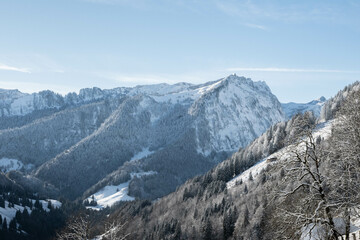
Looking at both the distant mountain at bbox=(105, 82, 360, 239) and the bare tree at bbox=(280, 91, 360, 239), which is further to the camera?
the distant mountain at bbox=(105, 82, 360, 239)

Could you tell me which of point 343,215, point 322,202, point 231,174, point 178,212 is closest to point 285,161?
point 322,202

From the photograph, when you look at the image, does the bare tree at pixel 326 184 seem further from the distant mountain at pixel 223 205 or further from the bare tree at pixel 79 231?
the distant mountain at pixel 223 205

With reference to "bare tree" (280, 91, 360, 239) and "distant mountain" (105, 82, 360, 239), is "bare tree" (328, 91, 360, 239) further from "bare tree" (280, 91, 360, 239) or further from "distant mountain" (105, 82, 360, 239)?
"distant mountain" (105, 82, 360, 239)

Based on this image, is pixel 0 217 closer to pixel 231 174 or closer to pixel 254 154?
pixel 231 174

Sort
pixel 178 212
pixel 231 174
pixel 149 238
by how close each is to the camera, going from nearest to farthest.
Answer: pixel 149 238, pixel 178 212, pixel 231 174

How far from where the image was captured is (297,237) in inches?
742

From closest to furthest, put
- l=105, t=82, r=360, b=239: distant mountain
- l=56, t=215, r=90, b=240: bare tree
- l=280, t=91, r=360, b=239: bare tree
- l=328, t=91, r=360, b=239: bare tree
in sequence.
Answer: l=280, t=91, r=360, b=239: bare tree < l=328, t=91, r=360, b=239: bare tree < l=56, t=215, r=90, b=240: bare tree < l=105, t=82, r=360, b=239: distant mountain

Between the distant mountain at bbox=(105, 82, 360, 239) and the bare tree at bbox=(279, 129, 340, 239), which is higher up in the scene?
the bare tree at bbox=(279, 129, 340, 239)

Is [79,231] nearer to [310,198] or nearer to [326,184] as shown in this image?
[310,198]

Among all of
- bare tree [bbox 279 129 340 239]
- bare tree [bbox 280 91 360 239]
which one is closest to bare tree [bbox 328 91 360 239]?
bare tree [bbox 280 91 360 239]

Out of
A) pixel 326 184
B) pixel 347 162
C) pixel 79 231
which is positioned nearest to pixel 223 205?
pixel 79 231

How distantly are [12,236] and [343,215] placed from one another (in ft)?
550

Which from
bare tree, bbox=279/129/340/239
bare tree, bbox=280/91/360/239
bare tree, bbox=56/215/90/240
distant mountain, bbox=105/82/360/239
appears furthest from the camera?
distant mountain, bbox=105/82/360/239

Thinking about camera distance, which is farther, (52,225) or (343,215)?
(52,225)
